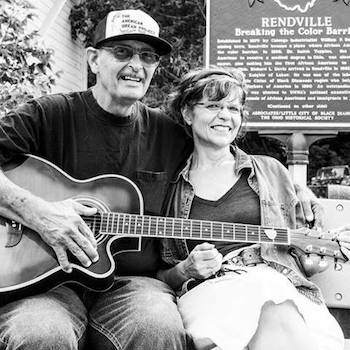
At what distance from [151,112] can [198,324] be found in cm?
112

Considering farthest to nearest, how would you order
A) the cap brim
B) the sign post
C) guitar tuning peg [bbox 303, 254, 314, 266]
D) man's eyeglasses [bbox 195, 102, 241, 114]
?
the sign post
man's eyeglasses [bbox 195, 102, 241, 114]
the cap brim
guitar tuning peg [bbox 303, 254, 314, 266]

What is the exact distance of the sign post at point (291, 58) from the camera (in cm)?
518

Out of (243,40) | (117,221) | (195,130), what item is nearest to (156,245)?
(117,221)

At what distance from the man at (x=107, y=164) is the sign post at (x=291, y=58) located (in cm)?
226

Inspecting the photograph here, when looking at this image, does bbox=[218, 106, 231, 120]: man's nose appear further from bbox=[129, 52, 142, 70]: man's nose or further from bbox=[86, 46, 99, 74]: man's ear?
bbox=[86, 46, 99, 74]: man's ear

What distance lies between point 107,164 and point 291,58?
111 inches

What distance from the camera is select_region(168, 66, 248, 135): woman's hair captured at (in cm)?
293

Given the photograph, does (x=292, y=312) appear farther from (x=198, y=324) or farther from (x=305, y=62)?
(x=305, y=62)

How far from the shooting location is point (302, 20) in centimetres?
520

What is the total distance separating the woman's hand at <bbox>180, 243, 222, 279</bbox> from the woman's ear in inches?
28.1

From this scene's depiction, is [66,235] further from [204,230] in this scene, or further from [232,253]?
[232,253]

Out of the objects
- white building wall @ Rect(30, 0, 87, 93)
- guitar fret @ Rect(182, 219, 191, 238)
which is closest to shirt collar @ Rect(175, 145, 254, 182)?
guitar fret @ Rect(182, 219, 191, 238)

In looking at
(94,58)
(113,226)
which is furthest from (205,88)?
(113,226)

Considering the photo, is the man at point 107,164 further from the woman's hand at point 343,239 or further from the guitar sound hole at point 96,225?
the woman's hand at point 343,239
